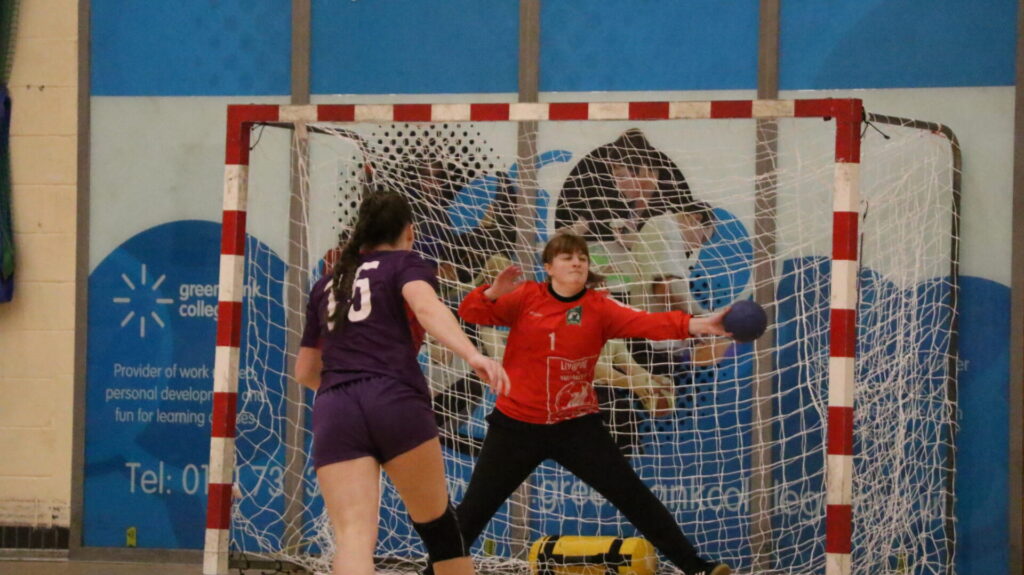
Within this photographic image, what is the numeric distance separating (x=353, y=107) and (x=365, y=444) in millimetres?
1969

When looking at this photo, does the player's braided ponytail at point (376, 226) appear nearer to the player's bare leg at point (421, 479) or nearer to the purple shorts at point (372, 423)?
the purple shorts at point (372, 423)

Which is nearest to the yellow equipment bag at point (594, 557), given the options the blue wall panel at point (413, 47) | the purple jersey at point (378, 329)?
the purple jersey at point (378, 329)

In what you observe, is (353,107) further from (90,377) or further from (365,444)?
(90,377)

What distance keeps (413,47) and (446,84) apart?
287 mm

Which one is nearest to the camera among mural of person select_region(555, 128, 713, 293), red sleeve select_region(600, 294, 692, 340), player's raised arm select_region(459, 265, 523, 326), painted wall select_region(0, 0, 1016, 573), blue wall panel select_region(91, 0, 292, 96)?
red sleeve select_region(600, 294, 692, 340)

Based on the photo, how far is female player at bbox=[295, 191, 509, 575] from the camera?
3904 mm

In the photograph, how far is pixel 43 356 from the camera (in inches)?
280

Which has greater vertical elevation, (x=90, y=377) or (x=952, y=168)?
(x=952, y=168)

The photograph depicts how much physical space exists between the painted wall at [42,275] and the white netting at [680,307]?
43.1 inches

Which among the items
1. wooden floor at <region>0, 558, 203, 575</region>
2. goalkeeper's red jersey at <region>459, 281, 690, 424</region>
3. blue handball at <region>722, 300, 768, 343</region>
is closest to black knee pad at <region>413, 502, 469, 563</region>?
goalkeeper's red jersey at <region>459, 281, 690, 424</region>

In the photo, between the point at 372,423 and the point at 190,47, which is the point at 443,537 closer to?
the point at 372,423

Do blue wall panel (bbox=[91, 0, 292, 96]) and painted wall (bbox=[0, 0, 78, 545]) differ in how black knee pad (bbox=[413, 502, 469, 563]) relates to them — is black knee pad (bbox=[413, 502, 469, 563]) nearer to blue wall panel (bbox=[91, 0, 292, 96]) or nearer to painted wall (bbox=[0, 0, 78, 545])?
blue wall panel (bbox=[91, 0, 292, 96])

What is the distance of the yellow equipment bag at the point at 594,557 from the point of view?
6.09m

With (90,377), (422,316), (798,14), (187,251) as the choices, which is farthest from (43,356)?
(798,14)
